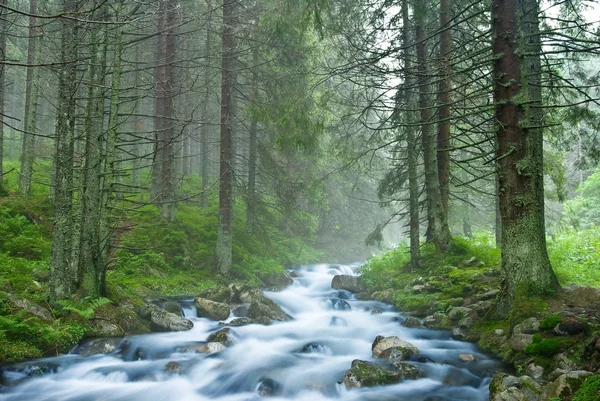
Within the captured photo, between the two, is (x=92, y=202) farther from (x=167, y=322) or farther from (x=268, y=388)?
(x=268, y=388)

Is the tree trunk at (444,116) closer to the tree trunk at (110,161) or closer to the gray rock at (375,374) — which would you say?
the gray rock at (375,374)

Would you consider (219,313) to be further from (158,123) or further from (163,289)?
(158,123)

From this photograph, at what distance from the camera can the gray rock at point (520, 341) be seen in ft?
19.3

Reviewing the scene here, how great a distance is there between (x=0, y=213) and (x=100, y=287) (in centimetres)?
517

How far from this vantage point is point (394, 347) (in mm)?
7273

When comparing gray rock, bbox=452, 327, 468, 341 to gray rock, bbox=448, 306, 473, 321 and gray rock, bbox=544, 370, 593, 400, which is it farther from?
gray rock, bbox=544, 370, 593, 400

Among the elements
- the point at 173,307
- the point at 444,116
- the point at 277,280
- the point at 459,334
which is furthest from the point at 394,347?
the point at 277,280

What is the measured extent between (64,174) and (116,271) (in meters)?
4.64

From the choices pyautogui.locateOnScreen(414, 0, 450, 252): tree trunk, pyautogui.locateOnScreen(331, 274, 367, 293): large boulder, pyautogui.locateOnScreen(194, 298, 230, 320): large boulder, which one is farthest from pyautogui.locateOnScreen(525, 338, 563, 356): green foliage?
pyautogui.locateOnScreen(331, 274, 367, 293): large boulder

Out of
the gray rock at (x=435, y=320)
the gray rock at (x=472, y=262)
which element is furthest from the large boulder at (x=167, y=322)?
the gray rock at (x=472, y=262)

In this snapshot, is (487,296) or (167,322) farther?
(167,322)

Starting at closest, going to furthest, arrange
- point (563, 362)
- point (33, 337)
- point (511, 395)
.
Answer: point (511, 395)
point (563, 362)
point (33, 337)

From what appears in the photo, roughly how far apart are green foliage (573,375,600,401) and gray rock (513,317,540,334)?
2.15 meters

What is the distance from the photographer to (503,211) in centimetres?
679
